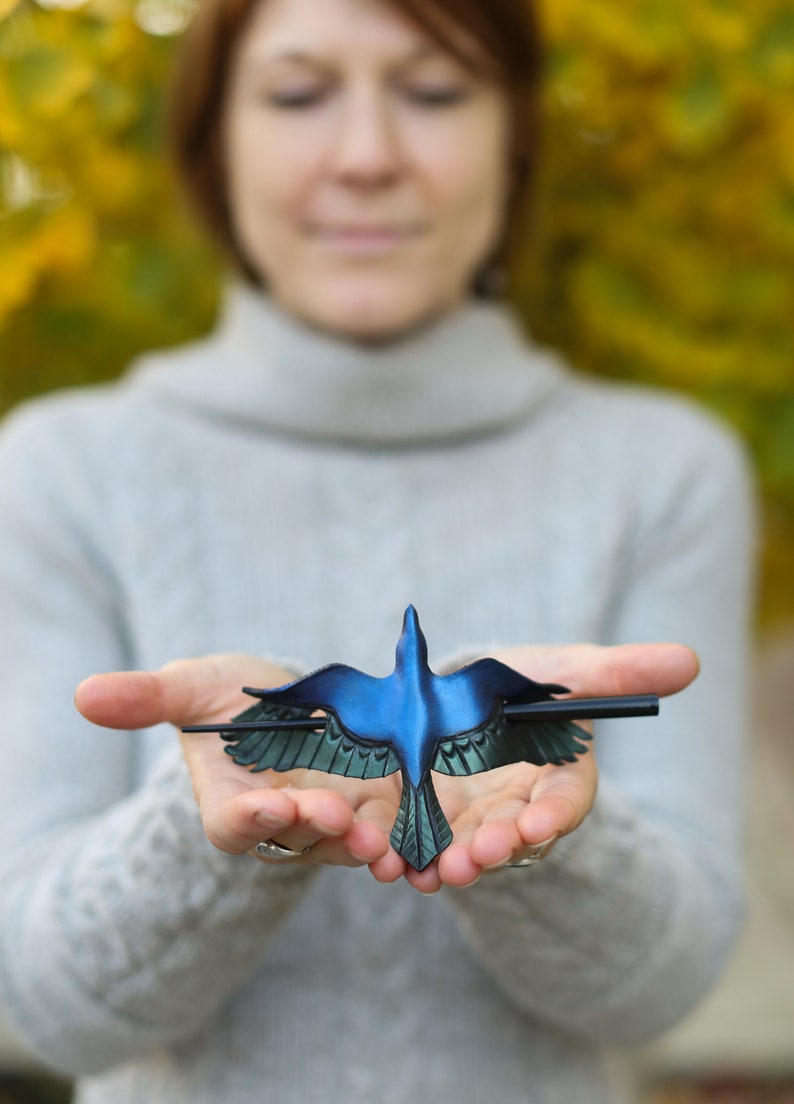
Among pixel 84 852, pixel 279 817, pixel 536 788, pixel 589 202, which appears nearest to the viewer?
pixel 279 817

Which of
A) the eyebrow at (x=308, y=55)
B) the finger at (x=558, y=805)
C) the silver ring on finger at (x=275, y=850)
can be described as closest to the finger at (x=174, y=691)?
the silver ring on finger at (x=275, y=850)

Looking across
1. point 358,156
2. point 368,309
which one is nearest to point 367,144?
point 358,156

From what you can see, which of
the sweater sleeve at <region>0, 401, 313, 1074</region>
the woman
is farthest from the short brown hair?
the sweater sleeve at <region>0, 401, 313, 1074</region>

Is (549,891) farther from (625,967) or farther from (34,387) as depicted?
(34,387)

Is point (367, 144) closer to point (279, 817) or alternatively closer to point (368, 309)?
point (368, 309)

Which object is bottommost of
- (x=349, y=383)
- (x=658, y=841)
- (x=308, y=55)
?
(x=658, y=841)

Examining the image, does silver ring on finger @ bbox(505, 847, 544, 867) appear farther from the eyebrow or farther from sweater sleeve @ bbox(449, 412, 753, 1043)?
the eyebrow

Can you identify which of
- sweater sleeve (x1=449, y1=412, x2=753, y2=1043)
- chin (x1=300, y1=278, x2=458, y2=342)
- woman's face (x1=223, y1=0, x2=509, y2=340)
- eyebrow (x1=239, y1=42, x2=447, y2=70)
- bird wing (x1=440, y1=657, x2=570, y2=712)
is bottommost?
sweater sleeve (x1=449, y1=412, x2=753, y2=1043)
